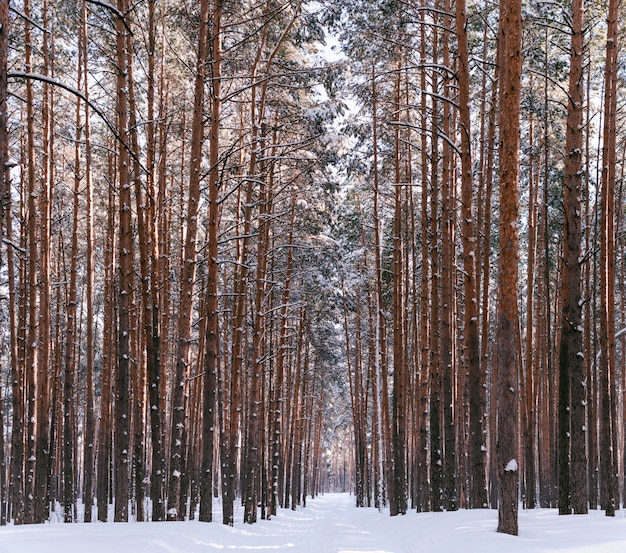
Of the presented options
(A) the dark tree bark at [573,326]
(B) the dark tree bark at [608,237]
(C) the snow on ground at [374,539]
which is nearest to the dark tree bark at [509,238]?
(C) the snow on ground at [374,539]

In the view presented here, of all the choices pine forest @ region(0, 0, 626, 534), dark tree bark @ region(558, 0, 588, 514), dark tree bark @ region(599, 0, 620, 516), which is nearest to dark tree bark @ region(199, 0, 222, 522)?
pine forest @ region(0, 0, 626, 534)

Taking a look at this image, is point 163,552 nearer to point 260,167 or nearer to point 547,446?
point 260,167

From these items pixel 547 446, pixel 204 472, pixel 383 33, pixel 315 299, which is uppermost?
pixel 383 33

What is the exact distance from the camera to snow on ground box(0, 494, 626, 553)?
6023 millimetres

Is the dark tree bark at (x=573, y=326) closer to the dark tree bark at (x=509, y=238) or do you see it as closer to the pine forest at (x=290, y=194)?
the pine forest at (x=290, y=194)

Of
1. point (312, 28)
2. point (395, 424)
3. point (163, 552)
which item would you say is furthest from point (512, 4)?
point (395, 424)

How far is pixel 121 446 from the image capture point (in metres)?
10.8

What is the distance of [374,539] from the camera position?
12.4 meters

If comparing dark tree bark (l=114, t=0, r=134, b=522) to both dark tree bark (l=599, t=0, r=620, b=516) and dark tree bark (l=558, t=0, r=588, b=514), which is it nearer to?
dark tree bark (l=558, t=0, r=588, b=514)

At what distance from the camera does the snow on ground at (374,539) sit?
19.8 ft

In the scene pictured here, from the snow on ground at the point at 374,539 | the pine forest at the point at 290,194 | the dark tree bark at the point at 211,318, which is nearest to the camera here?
the snow on ground at the point at 374,539

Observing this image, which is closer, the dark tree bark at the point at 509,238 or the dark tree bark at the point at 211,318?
the dark tree bark at the point at 509,238

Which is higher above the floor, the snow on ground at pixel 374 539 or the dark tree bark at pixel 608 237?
the dark tree bark at pixel 608 237

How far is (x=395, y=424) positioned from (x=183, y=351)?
812 centimetres
